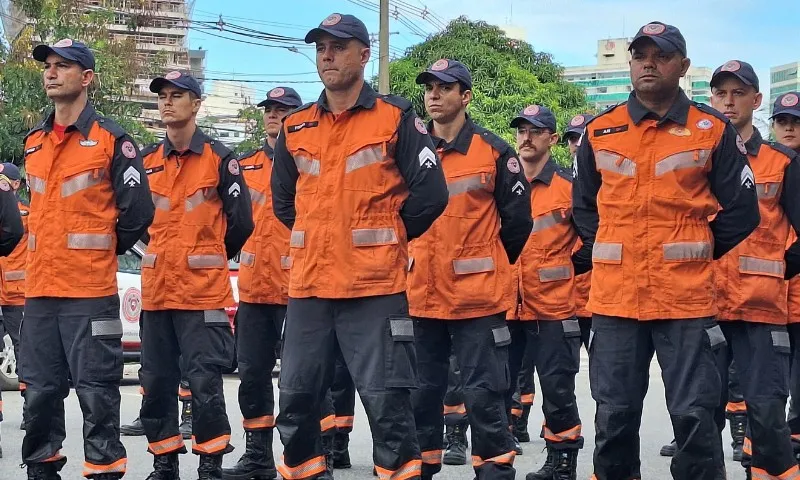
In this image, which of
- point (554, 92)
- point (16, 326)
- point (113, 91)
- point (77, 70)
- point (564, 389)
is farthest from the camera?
point (554, 92)

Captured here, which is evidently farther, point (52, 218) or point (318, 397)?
point (52, 218)

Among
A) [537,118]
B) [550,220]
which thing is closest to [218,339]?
[550,220]

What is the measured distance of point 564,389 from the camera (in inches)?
356

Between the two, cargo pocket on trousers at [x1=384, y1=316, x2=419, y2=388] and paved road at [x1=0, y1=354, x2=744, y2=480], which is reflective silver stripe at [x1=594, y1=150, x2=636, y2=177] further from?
paved road at [x1=0, y1=354, x2=744, y2=480]

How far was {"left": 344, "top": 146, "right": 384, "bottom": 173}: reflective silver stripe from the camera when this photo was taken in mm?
6609

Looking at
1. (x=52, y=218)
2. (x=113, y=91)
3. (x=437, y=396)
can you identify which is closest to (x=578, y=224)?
(x=437, y=396)

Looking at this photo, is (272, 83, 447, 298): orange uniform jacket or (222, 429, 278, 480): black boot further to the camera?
(222, 429, 278, 480): black boot

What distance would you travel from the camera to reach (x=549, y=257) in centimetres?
961

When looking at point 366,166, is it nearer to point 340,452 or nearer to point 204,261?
point 204,261

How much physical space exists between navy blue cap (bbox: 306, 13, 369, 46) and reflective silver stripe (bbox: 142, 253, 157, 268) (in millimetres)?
2180

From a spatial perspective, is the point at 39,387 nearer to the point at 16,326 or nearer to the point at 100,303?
the point at 100,303

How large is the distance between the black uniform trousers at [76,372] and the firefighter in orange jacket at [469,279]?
1.73 meters

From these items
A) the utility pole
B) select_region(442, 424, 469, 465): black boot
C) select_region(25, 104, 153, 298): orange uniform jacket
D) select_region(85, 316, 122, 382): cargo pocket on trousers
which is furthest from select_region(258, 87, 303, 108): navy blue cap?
the utility pole

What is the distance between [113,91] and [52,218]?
1343 centimetres
